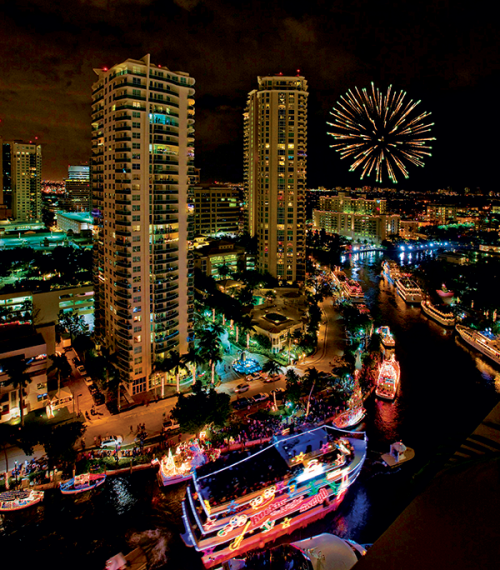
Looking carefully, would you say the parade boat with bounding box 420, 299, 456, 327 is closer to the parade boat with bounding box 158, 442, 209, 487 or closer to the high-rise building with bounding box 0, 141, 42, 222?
the parade boat with bounding box 158, 442, 209, 487

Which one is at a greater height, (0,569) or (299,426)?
(299,426)

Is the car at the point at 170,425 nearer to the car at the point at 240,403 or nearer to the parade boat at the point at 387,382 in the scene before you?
the car at the point at 240,403

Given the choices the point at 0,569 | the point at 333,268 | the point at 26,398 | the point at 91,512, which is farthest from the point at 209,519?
the point at 333,268

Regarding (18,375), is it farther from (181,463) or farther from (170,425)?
(181,463)

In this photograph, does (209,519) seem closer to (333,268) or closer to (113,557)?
(113,557)

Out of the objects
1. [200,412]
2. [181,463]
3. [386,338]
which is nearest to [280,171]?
[386,338]

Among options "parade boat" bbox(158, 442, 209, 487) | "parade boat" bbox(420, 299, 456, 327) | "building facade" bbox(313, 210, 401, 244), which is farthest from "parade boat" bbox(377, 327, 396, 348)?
"building facade" bbox(313, 210, 401, 244)
